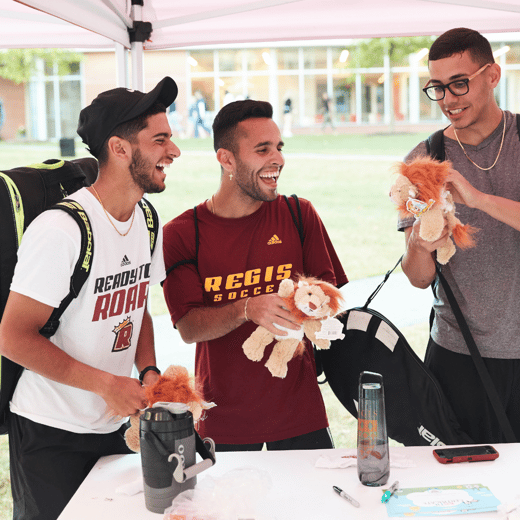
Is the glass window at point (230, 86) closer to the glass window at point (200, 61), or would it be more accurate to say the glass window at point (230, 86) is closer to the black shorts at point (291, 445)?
the glass window at point (200, 61)

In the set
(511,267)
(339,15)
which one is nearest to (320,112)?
(339,15)

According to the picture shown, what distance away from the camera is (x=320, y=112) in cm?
1828

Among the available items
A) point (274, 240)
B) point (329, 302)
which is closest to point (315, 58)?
point (274, 240)

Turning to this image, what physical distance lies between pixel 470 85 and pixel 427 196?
1.63ft

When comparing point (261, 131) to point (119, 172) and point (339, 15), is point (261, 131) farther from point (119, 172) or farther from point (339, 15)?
point (339, 15)

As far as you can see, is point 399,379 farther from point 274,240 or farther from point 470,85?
point 470,85

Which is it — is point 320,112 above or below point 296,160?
above

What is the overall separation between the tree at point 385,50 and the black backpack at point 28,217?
44.3ft

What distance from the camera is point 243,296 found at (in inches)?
86.2

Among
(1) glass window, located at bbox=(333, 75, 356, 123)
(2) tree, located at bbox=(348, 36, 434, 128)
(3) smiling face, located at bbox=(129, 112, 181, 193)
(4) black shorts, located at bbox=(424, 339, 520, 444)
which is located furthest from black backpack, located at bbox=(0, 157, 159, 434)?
(1) glass window, located at bbox=(333, 75, 356, 123)

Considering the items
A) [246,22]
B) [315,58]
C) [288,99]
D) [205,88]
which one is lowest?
[246,22]

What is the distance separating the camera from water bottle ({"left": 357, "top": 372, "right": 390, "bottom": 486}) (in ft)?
5.14

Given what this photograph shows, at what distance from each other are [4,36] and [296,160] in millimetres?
14268

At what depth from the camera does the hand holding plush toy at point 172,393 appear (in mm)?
1614
